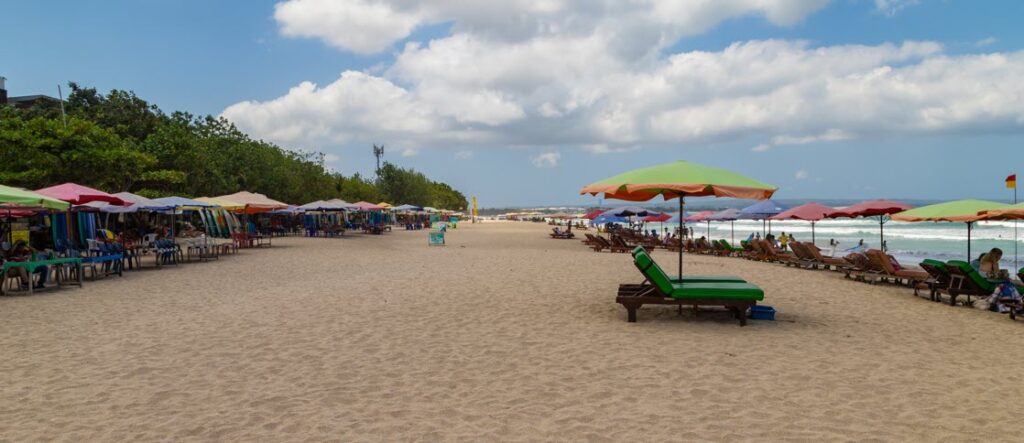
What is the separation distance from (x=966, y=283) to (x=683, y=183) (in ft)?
18.9

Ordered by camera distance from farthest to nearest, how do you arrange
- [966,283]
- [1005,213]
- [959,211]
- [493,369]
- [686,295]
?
[959,211] → [1005,213] → [966,283] → [686,295] → [493,369]

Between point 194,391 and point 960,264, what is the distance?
1121 cm

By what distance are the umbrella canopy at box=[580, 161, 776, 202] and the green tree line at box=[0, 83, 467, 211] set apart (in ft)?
62.2

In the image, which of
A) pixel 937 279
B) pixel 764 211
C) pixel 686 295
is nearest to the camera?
pixel 686 295

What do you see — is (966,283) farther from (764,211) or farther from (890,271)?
(764,211)

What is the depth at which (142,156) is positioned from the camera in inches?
911

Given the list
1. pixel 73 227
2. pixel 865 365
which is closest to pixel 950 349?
pixel 865 365

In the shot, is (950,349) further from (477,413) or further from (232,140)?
(232,140)

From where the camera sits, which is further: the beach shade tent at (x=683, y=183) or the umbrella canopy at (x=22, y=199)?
the umbrella canopy at (x=22, y=199)

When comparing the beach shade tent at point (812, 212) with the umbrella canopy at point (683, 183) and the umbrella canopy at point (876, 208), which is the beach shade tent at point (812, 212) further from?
the umbrella canopy at point (683, 183)

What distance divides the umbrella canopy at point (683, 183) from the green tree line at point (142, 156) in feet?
62.2

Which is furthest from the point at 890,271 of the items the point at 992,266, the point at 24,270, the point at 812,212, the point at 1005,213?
the point at 24,270

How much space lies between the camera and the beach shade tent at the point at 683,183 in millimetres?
7855

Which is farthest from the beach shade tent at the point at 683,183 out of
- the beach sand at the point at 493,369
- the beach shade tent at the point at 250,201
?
the beach shade tent at the point at 250,201
